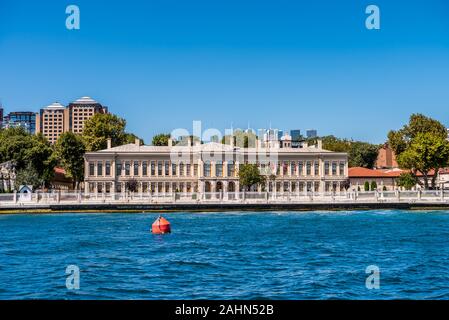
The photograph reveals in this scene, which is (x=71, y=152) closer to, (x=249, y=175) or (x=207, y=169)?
(x=207, y=169)

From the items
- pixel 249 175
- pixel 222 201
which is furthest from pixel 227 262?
pixel 249 175

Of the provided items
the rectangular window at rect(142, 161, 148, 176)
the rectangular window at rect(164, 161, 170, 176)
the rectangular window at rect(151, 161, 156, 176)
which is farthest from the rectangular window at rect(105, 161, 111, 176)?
the rectangular window at rect(164, 161, 170, 176)

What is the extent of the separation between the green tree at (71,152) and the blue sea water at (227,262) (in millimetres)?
52196

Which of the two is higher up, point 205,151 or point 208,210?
point 205,151

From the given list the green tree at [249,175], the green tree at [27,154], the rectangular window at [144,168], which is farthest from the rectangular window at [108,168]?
the green tree at [249,175]

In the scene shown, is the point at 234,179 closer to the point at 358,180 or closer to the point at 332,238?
the point at 358,180

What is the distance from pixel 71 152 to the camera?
8931 centimetres

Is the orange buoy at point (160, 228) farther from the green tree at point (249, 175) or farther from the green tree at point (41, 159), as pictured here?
the green tree at point (41, 159)

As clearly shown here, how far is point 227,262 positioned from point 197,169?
65.6 m

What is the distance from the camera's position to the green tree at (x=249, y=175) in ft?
258

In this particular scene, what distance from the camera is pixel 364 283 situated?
1823cm

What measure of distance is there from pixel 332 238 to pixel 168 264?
11.9 meters
